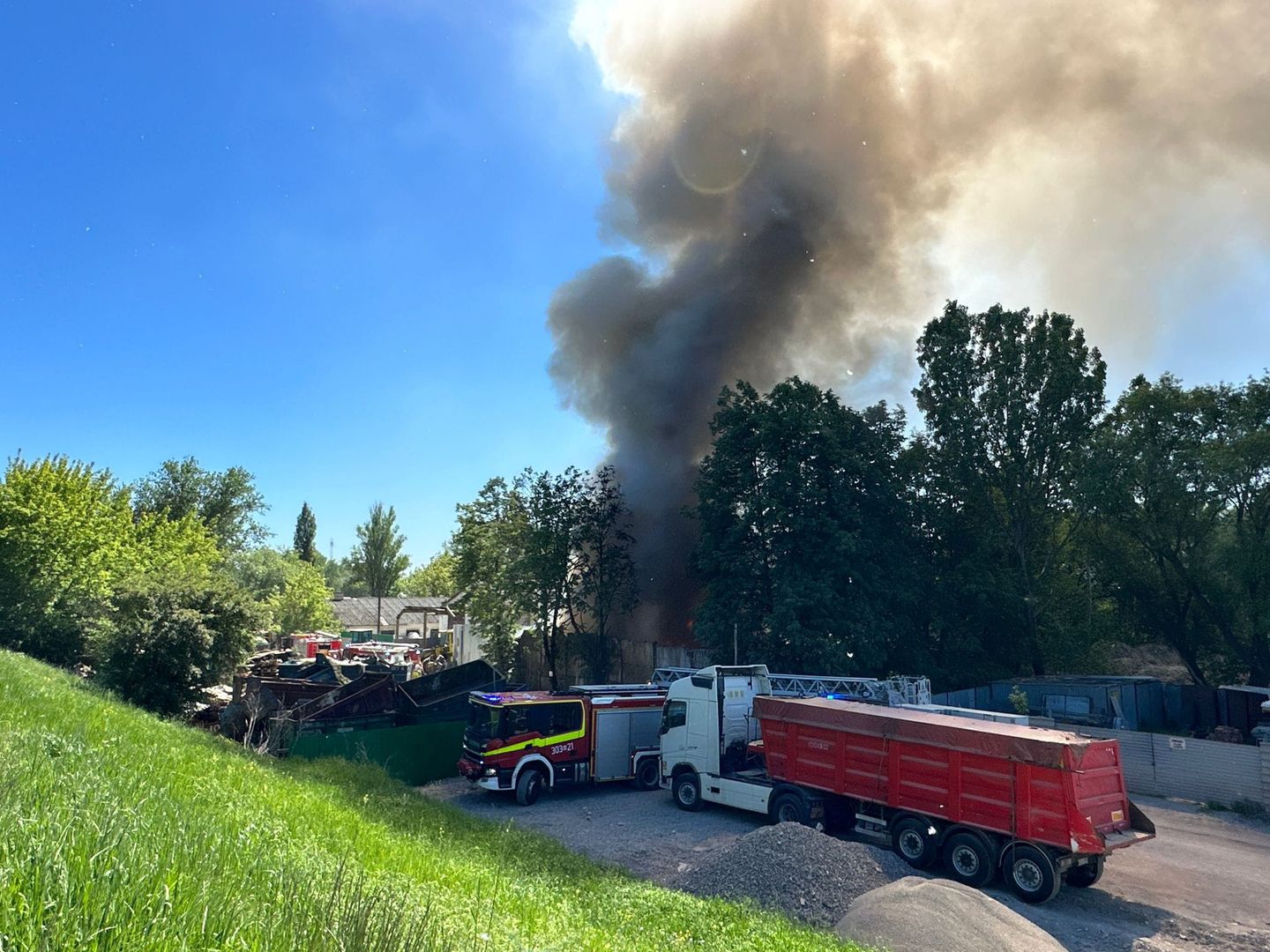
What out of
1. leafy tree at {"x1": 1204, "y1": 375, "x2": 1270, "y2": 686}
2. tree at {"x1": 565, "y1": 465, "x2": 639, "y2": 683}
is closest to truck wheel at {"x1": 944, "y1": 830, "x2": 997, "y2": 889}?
leafy tree at {"x1": 1204, "y1": 375, "x2": 1270, "y2": 686}

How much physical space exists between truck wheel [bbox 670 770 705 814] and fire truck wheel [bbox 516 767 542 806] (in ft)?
10.6

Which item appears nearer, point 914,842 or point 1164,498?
point 914,842

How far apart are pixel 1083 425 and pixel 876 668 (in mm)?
12611

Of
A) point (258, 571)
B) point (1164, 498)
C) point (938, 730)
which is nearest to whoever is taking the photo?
point (938, 730)

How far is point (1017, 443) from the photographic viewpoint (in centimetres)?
2894

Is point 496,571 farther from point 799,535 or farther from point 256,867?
point 256,867

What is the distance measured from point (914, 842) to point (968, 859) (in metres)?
0.93

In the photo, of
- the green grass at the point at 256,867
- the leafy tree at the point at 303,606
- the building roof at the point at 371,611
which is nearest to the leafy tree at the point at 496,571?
the green grass at the point at 256,867

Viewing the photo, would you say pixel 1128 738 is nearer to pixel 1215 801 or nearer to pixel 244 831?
pixel 1215 801

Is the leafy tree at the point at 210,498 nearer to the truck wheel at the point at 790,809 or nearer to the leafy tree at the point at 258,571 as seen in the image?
the leafy tree at the point at 258,571

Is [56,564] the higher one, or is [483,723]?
[56,564]

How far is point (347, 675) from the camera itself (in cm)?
2767

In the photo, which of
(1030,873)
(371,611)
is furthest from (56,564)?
(371,611)

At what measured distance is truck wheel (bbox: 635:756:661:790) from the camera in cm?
1895
